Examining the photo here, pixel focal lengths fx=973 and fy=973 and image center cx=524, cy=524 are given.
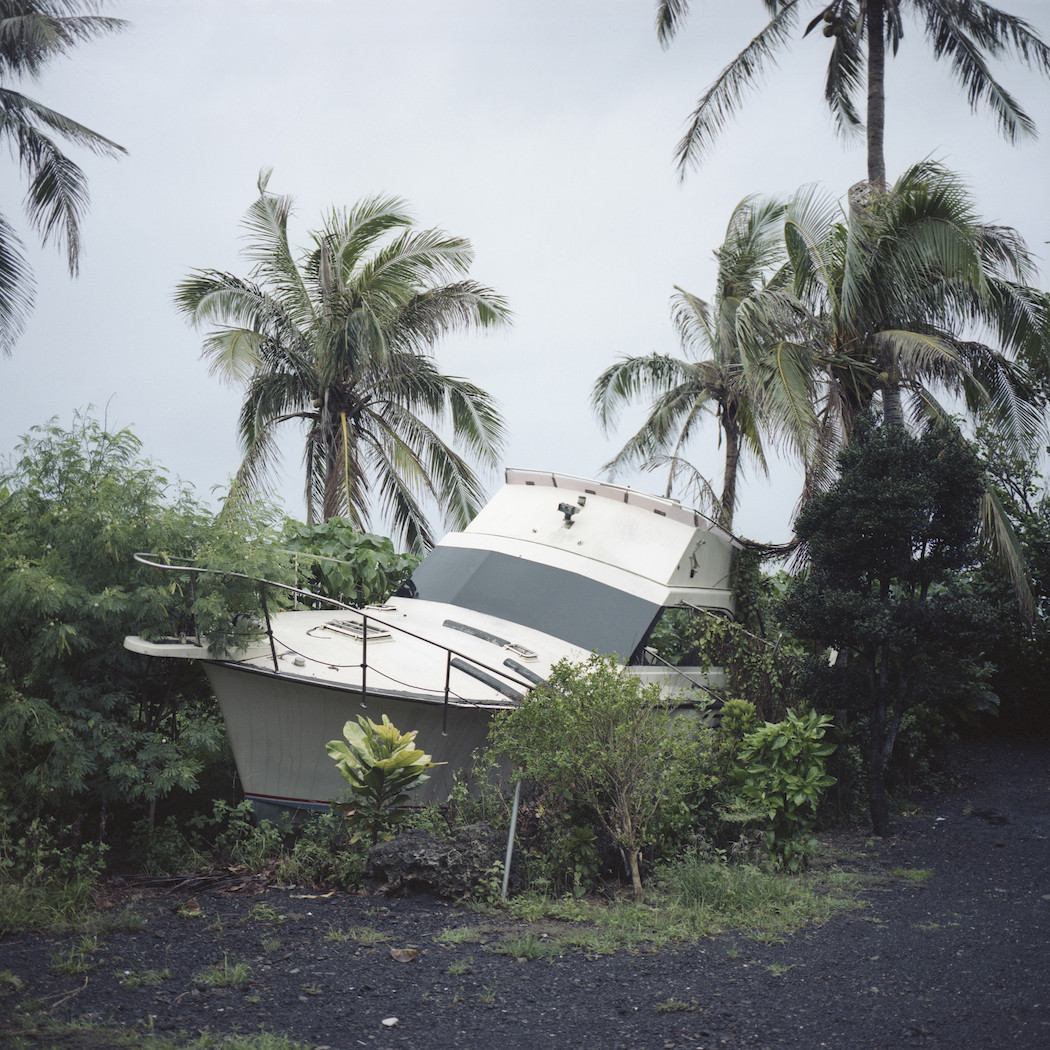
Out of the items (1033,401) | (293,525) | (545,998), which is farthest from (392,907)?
(1033,401)

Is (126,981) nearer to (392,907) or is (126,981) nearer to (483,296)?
(392,907)

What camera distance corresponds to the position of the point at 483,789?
26.7 feet

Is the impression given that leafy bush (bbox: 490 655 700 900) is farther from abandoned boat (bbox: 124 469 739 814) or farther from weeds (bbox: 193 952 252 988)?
weeds (bbox: 193 952 252 988)

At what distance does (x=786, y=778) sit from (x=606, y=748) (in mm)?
1981

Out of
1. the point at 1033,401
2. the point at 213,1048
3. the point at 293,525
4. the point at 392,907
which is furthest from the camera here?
the point at 1033,401

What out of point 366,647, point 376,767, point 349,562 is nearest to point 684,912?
point 376,767

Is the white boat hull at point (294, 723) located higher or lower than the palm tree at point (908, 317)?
lower

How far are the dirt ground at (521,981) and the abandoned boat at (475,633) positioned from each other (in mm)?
1311

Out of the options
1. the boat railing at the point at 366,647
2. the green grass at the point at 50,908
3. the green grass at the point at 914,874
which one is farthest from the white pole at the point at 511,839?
the green grass at the point at 914,874

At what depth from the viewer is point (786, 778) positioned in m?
8.54

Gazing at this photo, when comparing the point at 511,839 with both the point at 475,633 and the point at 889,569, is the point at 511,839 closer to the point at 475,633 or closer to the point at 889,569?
the point at 475,633

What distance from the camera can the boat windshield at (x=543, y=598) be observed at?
9.74m

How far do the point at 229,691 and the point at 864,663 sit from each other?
23.7 feet

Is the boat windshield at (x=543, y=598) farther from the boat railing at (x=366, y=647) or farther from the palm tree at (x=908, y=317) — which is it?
the palm tree at (x=908, y=317)
